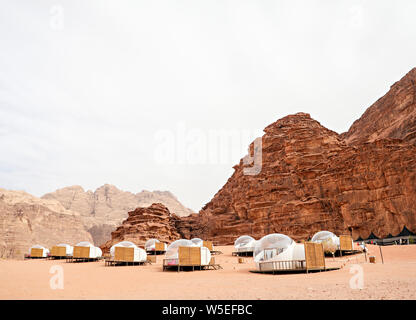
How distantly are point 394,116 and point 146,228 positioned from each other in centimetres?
6693

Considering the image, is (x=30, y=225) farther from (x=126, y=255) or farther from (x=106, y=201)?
(x=106, y=201)

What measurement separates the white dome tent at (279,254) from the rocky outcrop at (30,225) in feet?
255

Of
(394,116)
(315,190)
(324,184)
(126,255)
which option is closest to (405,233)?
(324,184)

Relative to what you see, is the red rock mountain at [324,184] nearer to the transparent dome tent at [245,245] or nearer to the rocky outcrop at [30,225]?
the transparent dome tent at [245,245]

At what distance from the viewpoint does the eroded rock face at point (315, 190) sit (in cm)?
4656

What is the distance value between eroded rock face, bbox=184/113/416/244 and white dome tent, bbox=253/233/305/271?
33.3m

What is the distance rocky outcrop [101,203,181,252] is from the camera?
54416 mm

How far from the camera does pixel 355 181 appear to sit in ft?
168

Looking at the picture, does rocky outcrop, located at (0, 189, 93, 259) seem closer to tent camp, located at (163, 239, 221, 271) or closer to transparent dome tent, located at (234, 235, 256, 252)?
transparent dome tent, located at (234, 235, 256, 252)

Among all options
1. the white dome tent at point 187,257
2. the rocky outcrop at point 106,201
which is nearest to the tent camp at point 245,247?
the white dome tent at point 187,257

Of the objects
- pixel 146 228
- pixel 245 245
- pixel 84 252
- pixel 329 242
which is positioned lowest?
pixel 84 252

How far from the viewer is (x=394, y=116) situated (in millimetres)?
73000

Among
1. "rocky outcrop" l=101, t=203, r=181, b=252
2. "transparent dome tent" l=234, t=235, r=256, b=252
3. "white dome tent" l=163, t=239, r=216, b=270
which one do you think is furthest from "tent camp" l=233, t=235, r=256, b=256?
"rocky outcrop" l=101, t=203, r=181, b=252
